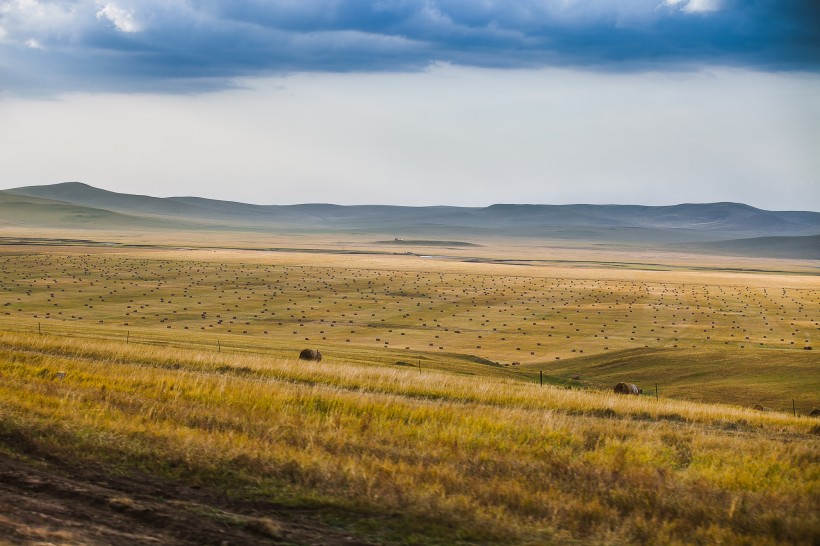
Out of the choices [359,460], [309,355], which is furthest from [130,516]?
[309,355]

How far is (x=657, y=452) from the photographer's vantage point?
1566 cm

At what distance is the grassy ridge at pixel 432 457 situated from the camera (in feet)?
35.7

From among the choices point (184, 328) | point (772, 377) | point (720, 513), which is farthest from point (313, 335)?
point (720, 513)

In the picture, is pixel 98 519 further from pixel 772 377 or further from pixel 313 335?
pixel 313 335

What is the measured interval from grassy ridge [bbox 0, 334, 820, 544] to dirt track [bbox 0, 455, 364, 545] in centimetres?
53

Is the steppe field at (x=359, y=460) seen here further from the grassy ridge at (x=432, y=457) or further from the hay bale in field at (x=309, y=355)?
the hay bale in field at (x=309, y=355)

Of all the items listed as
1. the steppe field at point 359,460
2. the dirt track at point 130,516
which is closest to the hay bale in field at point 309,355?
the steppe field at point 359,460

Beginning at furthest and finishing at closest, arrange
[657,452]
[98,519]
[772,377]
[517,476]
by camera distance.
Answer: [772,377], [657,452], [517,476], [98,519]

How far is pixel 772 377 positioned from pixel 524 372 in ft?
42.9

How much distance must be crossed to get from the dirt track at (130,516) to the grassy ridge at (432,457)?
534 millimetres

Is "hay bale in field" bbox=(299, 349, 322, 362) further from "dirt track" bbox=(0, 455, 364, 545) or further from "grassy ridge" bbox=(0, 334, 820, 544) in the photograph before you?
"dirt track" bbox=(0, 455, 364, 545)

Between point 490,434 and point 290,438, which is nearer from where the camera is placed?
point 290,438

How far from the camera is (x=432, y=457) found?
44.9 ft

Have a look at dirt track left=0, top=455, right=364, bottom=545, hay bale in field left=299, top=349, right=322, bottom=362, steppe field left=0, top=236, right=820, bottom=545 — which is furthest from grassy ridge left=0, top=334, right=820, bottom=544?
hay bale in field left=299, top=349, right=322, bottom=362
